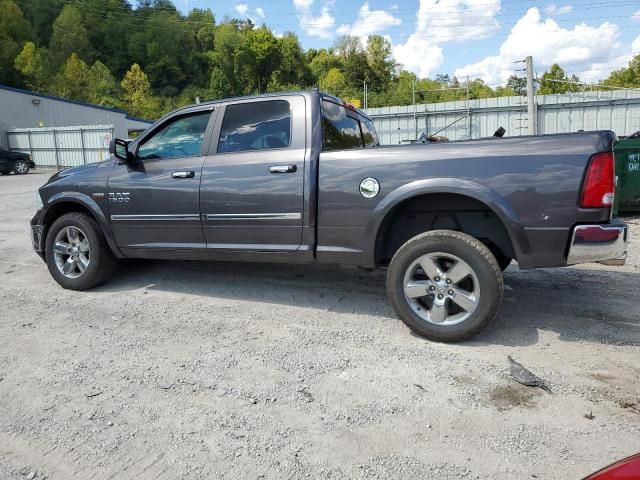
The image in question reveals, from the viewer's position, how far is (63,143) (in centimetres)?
3169

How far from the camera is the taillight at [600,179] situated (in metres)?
3.21

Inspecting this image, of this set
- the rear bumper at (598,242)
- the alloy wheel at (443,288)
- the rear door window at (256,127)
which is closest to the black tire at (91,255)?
the rear door window at (256,127)

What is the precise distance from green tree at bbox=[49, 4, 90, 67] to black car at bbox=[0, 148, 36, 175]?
63.3m

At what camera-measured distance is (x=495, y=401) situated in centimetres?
288

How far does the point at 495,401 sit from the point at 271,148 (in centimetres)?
266

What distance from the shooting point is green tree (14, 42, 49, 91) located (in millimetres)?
58938

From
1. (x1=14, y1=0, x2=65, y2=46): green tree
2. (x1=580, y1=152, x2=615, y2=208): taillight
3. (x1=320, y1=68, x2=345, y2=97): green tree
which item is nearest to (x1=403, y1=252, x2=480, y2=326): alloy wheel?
(x1=580, y1=152, x2=615, y2=208): taillight

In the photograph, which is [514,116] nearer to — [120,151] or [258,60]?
[120,151]

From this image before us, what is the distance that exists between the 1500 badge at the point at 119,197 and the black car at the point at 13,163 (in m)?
23.8

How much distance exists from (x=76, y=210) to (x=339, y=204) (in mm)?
3071

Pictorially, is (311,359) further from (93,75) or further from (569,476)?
(93,75)

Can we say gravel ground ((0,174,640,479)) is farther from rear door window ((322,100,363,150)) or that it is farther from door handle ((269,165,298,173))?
rear door window ((322,100,363,150))

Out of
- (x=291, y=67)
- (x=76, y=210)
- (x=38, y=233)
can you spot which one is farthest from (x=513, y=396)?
(x=291, y=67)

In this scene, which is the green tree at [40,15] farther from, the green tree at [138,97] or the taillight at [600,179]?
the taillight at [600,179]
